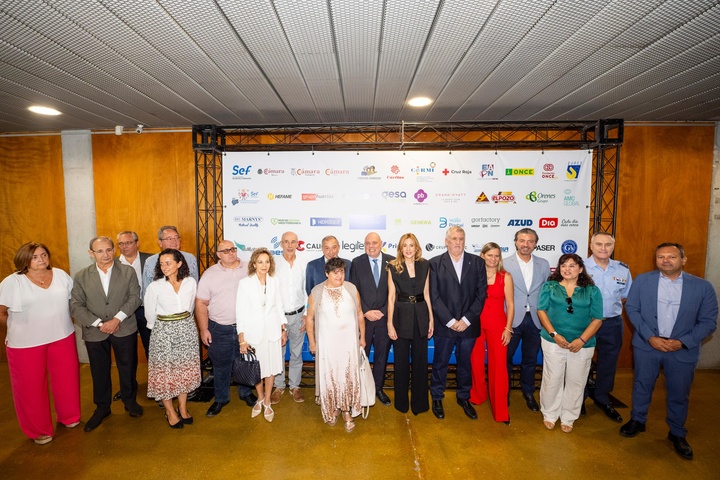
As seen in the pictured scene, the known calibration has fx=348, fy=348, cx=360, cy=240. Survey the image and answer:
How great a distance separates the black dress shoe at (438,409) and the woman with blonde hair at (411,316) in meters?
0.09

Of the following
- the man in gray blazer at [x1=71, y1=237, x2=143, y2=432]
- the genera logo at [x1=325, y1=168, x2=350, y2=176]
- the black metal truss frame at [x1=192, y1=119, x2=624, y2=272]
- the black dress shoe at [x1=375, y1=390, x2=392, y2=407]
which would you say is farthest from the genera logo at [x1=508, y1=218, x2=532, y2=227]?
the man in gray blazer at [x1=71, y1=237, x2=143, y2=432]

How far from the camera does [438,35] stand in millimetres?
2424

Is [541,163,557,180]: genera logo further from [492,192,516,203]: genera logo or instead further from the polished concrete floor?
the polished concrete floor

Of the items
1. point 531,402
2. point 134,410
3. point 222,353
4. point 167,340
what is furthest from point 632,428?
point 134,410

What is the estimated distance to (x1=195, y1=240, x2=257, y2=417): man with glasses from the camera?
11.7ft

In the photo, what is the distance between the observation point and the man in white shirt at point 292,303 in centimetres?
389

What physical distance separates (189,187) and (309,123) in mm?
2014

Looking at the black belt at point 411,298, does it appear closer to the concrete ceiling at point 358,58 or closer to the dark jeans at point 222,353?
the dark jeans at point 222,353

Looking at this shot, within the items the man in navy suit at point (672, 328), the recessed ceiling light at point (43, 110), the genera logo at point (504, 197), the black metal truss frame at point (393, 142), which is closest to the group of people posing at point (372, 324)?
the man in navy suit at point (672, 328)

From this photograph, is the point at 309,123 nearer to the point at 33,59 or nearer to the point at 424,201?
the point at 424,201

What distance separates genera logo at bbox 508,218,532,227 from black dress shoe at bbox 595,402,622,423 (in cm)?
219

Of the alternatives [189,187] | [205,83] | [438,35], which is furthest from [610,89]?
[189,187]

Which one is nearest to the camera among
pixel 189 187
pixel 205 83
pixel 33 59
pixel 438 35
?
pixel 438 35

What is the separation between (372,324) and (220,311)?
62.4 inches
